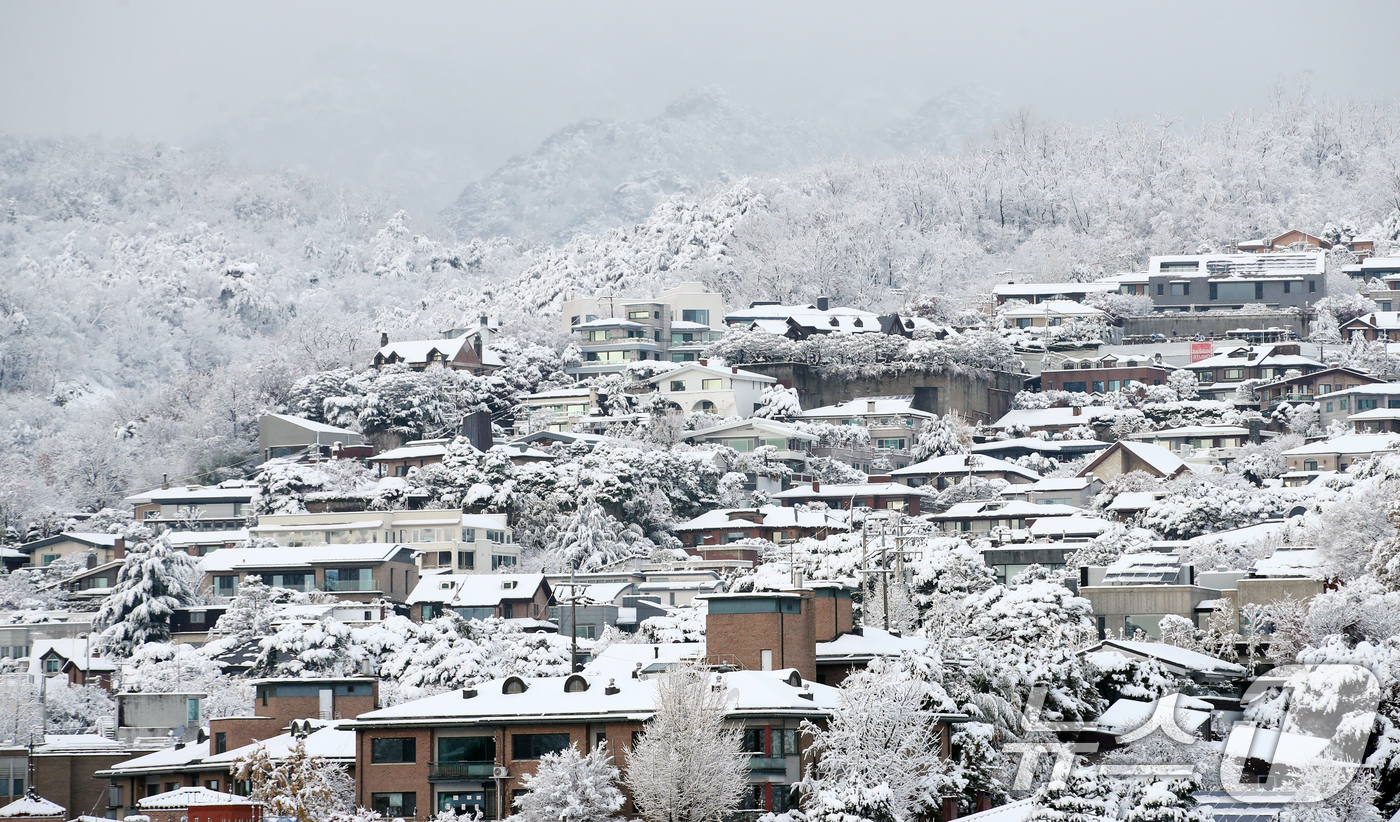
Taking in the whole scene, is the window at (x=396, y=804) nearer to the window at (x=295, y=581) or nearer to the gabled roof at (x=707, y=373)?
the window at (x=295, y=581)

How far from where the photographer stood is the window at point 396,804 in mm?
36531

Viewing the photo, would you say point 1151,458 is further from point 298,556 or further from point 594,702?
point 594,702

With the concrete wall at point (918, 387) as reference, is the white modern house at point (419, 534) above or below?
below

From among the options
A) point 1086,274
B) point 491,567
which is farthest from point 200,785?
point 1086,274

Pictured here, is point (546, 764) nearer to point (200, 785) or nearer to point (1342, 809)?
point (200, 785)

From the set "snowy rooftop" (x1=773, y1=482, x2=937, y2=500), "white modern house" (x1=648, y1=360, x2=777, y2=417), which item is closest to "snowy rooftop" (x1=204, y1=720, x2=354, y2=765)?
"snowy rooftop" (x1=773, y1=482, x2=937, y2=500)

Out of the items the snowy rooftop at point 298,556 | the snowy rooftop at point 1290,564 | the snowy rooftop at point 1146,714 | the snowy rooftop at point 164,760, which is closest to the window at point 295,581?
the snowy rooftop at point 298,556

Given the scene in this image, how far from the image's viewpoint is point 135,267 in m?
153

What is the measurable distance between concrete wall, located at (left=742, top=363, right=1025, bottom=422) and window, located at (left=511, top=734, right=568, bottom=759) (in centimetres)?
5887

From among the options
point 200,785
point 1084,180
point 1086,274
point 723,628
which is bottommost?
point 200,785

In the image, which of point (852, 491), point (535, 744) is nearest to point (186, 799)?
point (535, 744)

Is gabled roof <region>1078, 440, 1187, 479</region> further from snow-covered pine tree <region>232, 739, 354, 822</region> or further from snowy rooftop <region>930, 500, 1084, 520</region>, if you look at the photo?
snow-covered pine tree <region>232, 739, 354, 822</region>

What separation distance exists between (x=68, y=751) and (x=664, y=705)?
18348mm

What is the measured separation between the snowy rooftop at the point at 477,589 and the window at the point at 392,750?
83.0 feet
